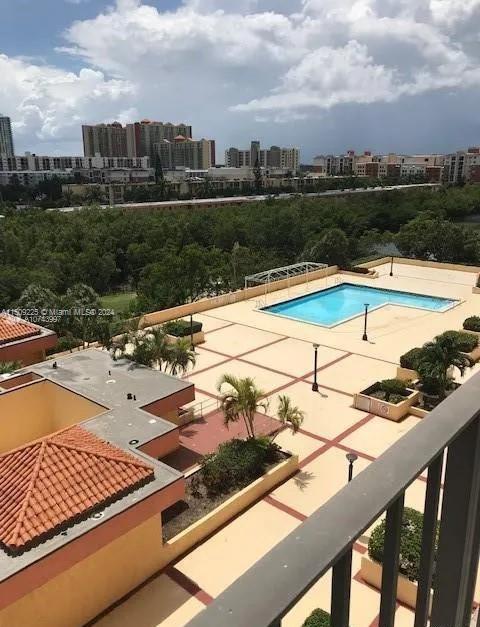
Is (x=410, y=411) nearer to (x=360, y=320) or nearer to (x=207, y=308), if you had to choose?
(x=360, y=320)

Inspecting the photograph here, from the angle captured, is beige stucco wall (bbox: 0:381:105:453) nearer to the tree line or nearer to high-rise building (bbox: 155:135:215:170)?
the tree line

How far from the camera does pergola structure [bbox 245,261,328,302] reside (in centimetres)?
2798

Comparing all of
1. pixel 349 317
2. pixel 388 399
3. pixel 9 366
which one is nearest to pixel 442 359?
pixel 388 399

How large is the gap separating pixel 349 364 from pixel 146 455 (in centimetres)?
991

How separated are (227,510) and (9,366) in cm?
765

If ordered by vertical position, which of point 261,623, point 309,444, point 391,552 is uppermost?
point 261,623

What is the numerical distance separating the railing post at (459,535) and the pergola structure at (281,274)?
2540 cm

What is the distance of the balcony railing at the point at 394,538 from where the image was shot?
968 millimetres

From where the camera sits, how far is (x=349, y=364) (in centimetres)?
1809

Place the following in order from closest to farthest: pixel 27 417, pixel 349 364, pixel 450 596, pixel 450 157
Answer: pixel 450 596, pixel 27 417, pixel 349 364, pixel 450 157

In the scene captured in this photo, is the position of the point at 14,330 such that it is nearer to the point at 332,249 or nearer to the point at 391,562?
the point at 391,562

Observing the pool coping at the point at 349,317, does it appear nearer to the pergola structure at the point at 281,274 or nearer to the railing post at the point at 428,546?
the pergola structure at the point at 281,274

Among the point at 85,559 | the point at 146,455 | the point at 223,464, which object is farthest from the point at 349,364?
the point at 85,559

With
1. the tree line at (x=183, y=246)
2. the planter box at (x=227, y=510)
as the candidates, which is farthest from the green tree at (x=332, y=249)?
the planter box at (x=227, y=510)
